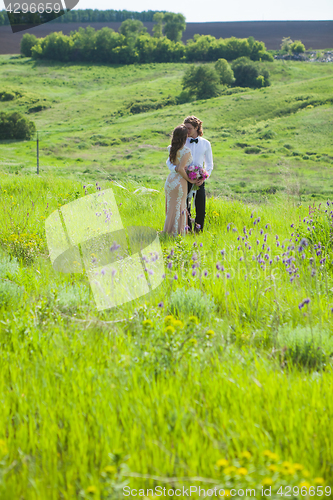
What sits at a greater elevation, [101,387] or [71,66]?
A: [71,66]

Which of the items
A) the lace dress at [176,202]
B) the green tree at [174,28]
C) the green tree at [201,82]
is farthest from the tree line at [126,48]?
the lace dress at [176,202]

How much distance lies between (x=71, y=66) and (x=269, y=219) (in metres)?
121

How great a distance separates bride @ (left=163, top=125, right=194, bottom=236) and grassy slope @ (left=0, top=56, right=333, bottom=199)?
10.1 meters

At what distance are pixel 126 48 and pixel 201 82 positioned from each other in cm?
4602

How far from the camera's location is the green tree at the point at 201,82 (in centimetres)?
8106

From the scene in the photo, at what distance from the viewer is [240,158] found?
3959 cm

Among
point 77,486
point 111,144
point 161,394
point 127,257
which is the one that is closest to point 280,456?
point 161,394

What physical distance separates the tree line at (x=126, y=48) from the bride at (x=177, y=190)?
125 metres

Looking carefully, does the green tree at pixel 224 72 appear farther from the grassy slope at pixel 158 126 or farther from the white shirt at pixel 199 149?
the white shirt at pixel 199 149

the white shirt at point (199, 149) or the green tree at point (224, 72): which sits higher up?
the green tree at point (224, 72)

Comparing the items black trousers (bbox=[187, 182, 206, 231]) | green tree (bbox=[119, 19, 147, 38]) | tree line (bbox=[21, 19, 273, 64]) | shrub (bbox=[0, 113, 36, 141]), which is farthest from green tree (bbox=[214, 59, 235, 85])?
black trousers (bbox=[187, 182, 206, 231])

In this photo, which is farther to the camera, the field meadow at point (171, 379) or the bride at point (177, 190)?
the bride at point (177, 190)

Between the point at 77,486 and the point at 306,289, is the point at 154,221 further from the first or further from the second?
the point at 77,486

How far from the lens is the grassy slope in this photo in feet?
104
